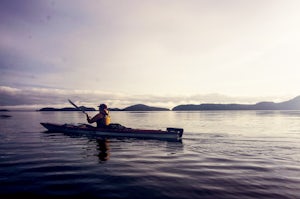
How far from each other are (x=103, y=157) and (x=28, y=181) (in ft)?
18.5

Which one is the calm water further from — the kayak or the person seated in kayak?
the person seated in kayak

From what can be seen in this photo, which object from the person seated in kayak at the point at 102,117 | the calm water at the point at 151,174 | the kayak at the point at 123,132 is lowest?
the calm water at the point at 151,174

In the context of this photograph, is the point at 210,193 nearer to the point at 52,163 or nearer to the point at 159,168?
the point at 159,168

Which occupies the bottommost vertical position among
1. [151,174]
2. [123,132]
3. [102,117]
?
[151,174]

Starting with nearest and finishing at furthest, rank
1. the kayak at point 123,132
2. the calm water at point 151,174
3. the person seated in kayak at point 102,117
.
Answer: the calm water at point 151,174, the kayak at point 123,132, the person seated in kayak at point 102,117

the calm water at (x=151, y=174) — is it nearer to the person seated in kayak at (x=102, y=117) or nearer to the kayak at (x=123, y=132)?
the kayak at (x=123, y=132)

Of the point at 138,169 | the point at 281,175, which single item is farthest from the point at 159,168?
the point at 281,175

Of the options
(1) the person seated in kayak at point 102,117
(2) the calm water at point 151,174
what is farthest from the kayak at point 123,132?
(2) the calm water at point 151,174

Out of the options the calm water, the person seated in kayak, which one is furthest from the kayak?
the calm water

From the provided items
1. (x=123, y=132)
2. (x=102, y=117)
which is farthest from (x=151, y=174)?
(x=102, y=117)

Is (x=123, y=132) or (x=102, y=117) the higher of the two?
(x=102, y=117)

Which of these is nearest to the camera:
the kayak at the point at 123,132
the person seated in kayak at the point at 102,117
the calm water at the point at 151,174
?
the calm water at the point at 151,174

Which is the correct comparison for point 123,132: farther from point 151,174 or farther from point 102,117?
point 151,174

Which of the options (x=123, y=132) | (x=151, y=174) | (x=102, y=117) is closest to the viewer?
(x=151, y=174)
